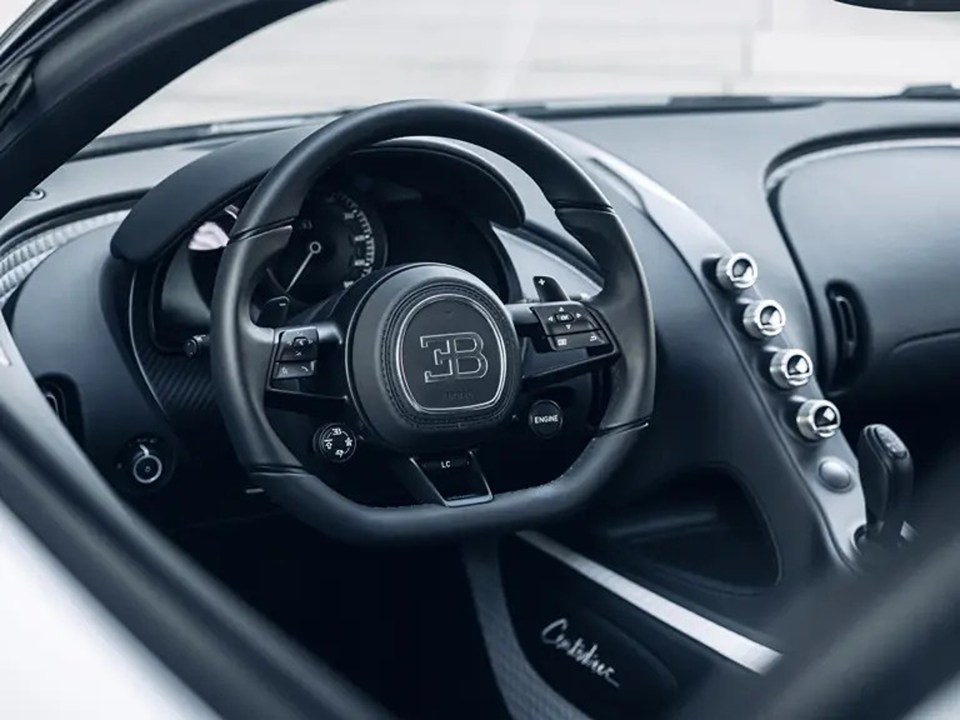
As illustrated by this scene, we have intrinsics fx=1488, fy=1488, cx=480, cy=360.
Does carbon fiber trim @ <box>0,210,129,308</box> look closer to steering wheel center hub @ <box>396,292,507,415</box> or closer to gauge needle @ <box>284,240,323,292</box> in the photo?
gauge needle @ <box>284,240,323,292</box>

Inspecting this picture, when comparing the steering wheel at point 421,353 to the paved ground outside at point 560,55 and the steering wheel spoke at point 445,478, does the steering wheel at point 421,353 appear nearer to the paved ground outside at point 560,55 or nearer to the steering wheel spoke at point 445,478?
the steering wheel spoke at point 445,478

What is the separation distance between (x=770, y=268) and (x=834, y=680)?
174 cm

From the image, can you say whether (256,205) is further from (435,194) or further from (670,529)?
(670,529)

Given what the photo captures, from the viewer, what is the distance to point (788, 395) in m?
2.26

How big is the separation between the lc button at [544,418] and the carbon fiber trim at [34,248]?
622 mm

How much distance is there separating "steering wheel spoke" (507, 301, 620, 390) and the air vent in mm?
775

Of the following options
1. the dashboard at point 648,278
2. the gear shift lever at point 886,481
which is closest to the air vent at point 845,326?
the dashboard at point 648,278

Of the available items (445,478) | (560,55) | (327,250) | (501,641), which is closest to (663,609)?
(501,641)

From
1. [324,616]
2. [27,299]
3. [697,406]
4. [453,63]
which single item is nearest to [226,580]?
[324,616]

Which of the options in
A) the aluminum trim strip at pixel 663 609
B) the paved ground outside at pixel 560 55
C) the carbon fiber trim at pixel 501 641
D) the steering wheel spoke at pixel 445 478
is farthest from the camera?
the paved ground outside at pixel 560 55

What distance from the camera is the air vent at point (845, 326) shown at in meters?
2.58

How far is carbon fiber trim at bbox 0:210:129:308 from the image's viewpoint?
189 cm

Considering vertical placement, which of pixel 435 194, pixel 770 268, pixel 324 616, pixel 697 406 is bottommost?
pixel 324 616

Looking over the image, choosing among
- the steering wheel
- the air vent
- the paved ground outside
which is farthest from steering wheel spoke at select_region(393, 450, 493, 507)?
the paved ground outside
